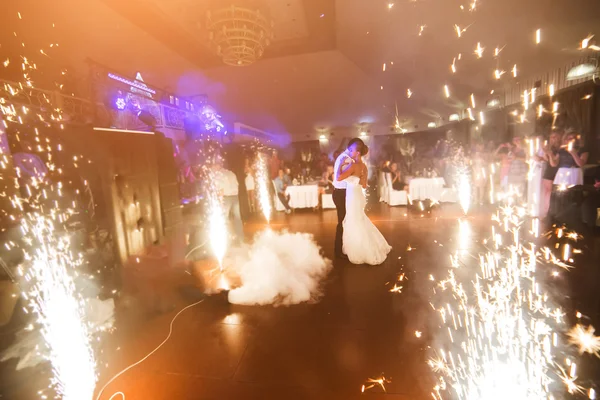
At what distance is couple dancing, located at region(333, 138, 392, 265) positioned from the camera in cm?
426

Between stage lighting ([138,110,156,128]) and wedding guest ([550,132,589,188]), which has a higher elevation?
stage lighting ([138,110,156,128])

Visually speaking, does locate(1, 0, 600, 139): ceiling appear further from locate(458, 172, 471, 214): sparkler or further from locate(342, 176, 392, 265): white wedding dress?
locate(342, 176, 392, 265): white wedding dress

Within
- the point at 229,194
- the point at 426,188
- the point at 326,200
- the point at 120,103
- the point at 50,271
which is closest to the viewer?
the point at 50,271

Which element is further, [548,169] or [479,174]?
[479,174]

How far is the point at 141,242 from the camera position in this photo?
15.1ft

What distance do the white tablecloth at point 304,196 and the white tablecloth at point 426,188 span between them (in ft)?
9.74

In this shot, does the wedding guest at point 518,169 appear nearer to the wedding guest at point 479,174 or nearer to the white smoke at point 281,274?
the wedding guest at point 479,174

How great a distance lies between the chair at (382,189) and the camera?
9629mm

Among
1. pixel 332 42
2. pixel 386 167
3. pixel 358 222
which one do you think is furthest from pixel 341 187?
pixel 386 167

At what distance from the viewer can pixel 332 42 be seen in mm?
8008

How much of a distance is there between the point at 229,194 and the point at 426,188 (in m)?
6.23

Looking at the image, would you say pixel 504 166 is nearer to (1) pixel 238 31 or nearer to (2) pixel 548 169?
(2) pixel 548 169

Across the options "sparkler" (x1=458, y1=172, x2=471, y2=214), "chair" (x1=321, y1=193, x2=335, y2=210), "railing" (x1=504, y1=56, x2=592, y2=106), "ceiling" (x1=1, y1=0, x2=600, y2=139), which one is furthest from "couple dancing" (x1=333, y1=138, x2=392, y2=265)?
"railing" (x1=504, y1=56, x2=592, y2=106)

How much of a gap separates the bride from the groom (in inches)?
2.3
